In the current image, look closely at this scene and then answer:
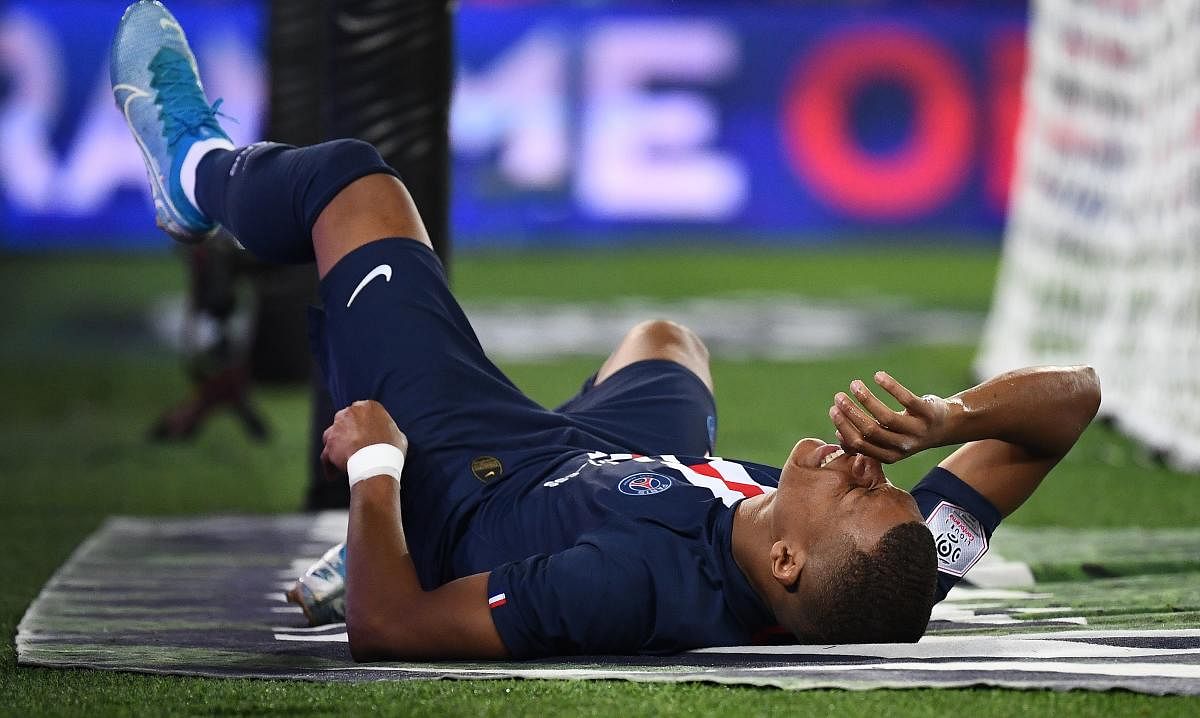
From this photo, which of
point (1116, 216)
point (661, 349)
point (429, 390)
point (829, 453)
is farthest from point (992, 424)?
point (1116, 216)

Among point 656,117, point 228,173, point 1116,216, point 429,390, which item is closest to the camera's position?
point 429,390

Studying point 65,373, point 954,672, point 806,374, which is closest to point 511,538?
point 954,672

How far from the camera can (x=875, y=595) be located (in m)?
2.77

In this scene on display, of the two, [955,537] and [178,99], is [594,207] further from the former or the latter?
[955,537]

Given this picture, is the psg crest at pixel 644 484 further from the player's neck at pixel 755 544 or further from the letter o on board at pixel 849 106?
the letter o on board at pixel 849 106

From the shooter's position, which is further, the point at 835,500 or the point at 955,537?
the point at 955,537

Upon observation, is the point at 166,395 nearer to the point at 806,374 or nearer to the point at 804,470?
the point at 806,374

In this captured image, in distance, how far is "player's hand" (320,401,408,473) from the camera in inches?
117

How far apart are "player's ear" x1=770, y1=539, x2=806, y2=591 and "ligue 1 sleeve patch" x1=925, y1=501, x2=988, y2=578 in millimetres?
445

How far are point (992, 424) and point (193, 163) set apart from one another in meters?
1.84

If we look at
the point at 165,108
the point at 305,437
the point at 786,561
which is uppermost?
the point at 165,108

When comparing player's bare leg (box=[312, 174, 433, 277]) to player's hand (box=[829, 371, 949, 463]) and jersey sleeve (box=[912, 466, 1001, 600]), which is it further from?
jersey sleeve (box=[912, 466, 1001, 600])

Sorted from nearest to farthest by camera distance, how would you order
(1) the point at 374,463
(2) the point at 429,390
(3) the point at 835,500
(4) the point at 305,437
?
(3) the point at 835,500 → (1) the point at 374,463 → (2) the point at 429,390 → (4) the point at 305,437

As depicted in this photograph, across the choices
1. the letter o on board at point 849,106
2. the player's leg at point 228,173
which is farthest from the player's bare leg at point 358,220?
the letter o on board at point 849,106
